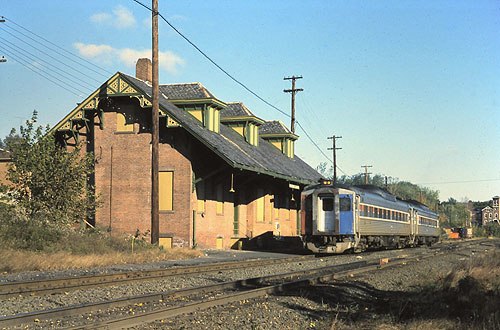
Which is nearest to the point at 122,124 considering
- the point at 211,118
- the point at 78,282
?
the point at 211,118

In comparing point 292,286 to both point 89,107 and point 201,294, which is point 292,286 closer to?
point 201,294

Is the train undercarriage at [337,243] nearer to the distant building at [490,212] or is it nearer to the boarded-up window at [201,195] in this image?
the boarded-up window at [201,195]

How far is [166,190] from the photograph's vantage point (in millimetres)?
28312

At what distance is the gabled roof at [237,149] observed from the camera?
2692cm

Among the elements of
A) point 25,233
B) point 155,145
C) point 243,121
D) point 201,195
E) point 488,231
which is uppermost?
point 243,121

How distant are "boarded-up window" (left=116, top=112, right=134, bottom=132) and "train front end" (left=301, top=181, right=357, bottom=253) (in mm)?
9268

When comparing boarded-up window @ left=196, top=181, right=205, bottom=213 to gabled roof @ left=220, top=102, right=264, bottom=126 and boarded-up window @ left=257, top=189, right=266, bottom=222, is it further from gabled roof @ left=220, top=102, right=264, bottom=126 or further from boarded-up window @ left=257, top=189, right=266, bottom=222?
Result: gabled roof @ left=220, top=102, right=264, bottom=126

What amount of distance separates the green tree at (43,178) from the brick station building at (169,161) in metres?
4.92

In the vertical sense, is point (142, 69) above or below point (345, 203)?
above

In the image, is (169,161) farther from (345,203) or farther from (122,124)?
(345,203)

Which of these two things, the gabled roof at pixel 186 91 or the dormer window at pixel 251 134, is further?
the dormer window at pixel 251 134

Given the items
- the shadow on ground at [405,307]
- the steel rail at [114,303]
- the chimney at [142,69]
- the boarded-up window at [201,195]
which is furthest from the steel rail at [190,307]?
the chimney at [142,69]

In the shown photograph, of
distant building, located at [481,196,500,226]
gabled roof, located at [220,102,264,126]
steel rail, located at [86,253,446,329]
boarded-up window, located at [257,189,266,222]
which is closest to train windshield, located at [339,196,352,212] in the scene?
boarded-up window, located at [257,189,266,222]

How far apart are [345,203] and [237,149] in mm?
7944
